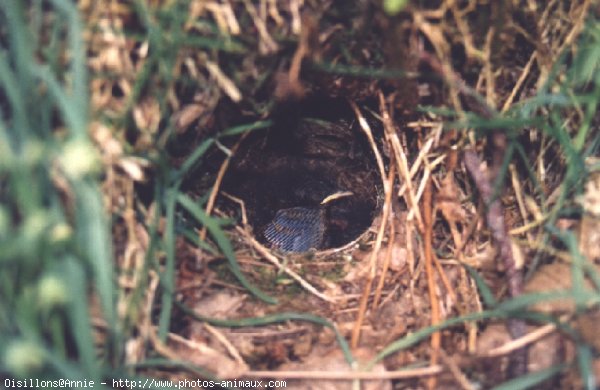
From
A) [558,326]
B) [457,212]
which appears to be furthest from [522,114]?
[558,326]

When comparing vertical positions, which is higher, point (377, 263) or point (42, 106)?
point (42, 106)

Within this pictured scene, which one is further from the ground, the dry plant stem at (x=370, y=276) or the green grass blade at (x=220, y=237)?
the green grass blade at (x=220, y=237)

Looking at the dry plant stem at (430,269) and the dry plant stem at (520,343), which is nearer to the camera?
the dry plant stem at (520,343)

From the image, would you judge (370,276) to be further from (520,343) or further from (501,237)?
(520,343)

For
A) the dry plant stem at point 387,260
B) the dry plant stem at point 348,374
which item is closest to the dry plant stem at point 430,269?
the dry plant stem at point 348,374

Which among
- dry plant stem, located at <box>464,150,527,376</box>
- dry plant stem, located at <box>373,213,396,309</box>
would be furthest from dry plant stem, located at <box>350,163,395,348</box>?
dry plant stem, located at <box>464,150,527,376</box>

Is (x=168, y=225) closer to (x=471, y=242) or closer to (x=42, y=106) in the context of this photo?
(x=42, y=106)

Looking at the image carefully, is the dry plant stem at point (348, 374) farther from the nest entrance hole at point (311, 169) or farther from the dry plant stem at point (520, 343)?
the nest entrance hole at point (311, 169)

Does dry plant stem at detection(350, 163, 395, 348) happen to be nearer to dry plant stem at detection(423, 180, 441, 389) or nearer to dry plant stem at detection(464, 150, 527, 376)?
dry plant stem at detection(423, 180, 441, 389)
